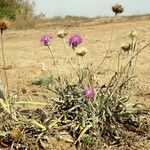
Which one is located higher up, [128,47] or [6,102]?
[128,47]

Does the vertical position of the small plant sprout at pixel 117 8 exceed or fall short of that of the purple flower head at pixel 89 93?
it exceeds it

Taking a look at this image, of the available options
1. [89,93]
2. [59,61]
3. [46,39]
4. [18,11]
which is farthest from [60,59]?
[18,11]

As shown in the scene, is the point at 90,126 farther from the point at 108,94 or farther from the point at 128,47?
the point at 128,47

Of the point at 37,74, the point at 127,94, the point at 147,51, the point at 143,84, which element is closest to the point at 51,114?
the point at 127,94

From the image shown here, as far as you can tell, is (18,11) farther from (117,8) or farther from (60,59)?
(117,8)

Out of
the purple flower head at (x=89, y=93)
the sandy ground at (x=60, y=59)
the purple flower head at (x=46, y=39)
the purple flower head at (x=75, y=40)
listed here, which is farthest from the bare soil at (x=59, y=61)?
the purple flower head at (x=75, y=40)

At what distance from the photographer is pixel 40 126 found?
3.57 meters

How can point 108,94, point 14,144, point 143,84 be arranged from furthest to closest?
point 143,84 → point 108,94 → point 14,144

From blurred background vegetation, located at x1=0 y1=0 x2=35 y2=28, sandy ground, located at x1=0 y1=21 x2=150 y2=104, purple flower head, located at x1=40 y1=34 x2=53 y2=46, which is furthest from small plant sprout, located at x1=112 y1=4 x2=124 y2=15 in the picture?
blurred background vegetation, located at x1=0 y1=0 x2=35 y2=28

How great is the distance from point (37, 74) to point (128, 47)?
9.25 ft

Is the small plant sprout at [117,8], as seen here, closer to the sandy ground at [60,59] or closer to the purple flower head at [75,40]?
the purple flower head at [75,40]

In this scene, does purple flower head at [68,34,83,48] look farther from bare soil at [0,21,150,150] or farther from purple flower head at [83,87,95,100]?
bare soil at [0,21,150,150]

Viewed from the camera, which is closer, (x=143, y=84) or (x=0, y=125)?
(x=0, y=125)

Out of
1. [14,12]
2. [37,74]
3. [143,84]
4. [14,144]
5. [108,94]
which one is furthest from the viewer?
[14,12]
